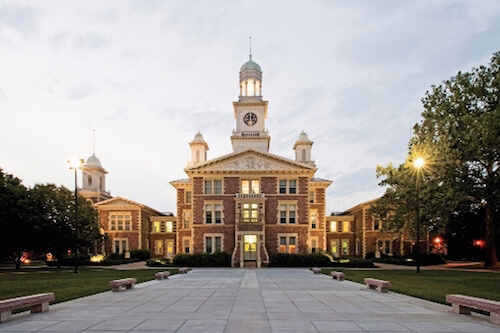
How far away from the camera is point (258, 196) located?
47.6m

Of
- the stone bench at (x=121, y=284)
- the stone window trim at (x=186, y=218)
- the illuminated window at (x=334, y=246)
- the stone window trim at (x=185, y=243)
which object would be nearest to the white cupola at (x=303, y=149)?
the illuminated window at (x=334, y=246)

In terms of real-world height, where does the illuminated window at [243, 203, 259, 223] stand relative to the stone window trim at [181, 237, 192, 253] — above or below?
above

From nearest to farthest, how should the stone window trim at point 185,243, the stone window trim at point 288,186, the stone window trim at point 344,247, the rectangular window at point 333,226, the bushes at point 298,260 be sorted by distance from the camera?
the bushes at point 298,260 < the stone window trim at point 288,186 < the stone window trim at point 185,243 < the stone window trim at point 344,247 < the rectangular window at point 333,226

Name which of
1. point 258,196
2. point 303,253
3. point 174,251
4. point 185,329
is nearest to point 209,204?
point 258,196

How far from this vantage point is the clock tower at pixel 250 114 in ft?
208

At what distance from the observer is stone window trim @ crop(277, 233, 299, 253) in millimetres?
48062

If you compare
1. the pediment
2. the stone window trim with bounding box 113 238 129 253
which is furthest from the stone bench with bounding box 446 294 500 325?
the stone window trim with bounding box 113 238 129 253

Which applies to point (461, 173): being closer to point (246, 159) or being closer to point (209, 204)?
point (246, 159)

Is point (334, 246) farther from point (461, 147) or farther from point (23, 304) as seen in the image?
point (23, 304)

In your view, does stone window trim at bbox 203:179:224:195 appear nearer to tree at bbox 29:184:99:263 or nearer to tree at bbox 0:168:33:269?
tree at bbox 29:184:99:263

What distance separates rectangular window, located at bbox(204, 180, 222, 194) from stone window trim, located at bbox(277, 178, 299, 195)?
722 centimetres

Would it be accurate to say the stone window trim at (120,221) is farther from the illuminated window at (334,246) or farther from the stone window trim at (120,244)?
the illuminated window at (334,246)

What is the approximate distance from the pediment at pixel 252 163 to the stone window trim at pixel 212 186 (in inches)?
57.8

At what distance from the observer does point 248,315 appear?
12312 millimetres
